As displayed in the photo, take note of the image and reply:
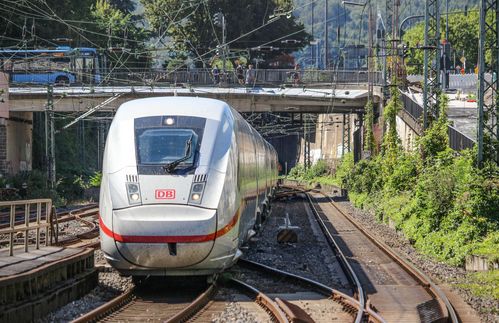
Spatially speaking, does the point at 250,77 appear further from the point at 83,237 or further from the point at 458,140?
the point at 83,237

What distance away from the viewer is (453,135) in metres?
33.3

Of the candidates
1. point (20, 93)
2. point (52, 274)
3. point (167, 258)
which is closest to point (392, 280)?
point (167, 258)

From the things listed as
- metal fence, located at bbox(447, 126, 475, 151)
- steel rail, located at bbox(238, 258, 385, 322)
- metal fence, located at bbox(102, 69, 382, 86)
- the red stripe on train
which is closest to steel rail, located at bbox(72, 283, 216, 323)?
the red stripe on train

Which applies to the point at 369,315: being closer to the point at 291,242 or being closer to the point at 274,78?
the point at 291,242

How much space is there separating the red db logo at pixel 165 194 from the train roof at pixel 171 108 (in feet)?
5.26

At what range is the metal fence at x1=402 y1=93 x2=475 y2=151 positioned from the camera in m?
30.2

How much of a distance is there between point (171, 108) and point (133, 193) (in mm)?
1809

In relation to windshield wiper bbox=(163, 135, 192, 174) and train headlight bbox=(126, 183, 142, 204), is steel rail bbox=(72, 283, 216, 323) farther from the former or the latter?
windshield wiper bbox=(163, 135, 192, 174)

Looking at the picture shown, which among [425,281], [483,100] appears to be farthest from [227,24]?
[425,281]

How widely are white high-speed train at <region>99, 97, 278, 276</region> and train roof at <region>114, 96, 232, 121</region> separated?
2 cm

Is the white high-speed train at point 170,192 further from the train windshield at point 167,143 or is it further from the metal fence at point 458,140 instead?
the metal fence at point 458,140

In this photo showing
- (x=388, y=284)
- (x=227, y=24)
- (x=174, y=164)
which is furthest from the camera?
(x=227, y=24)

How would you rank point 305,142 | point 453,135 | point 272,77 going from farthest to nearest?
point 305,142 < point 272,77 < point 453,135

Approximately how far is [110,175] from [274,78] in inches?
1680
